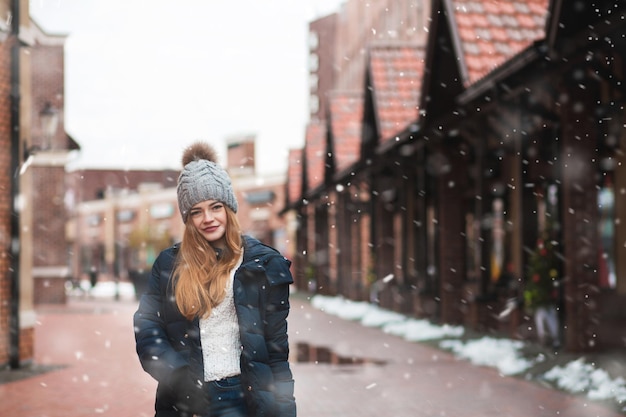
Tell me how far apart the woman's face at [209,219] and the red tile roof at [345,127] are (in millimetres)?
26017

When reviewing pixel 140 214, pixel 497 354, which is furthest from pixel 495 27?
pixel 140 214

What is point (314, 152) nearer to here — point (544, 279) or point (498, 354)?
point (498, 354)

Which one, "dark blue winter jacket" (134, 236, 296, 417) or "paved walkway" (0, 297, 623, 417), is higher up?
"dark blue winter jacket" (134, 236, 296, 417)

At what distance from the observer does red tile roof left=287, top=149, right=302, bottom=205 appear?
4516 centimetres

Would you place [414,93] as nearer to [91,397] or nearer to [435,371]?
[435,371]

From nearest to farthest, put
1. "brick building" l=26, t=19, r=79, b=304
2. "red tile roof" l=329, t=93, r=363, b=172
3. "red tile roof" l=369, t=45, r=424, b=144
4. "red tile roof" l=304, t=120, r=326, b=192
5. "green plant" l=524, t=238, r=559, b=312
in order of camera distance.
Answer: "green plant" l=524, t=238, r=559, b=312 < "red tile roof" l=369, t=45, r=424, b=144 < "red tile roof" l=329, t=93, r=363, b=172 < "brick building" l=26, t=19, r=79, b=304 < "red tile roof" l=304, t=120, r=326, b=192

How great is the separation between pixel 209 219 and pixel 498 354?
9922 millimetres

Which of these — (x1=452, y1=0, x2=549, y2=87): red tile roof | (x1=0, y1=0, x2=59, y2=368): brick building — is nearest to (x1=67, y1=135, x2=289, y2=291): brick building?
(x1=452, y1=0, x2=549, y2=87): red tile roof

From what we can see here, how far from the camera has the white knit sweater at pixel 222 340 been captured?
349 cm

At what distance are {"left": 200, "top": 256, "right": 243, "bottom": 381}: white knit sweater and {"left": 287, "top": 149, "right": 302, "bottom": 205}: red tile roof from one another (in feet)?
133

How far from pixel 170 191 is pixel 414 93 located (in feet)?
185

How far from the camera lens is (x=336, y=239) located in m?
33.1

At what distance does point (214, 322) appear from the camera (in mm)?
3537

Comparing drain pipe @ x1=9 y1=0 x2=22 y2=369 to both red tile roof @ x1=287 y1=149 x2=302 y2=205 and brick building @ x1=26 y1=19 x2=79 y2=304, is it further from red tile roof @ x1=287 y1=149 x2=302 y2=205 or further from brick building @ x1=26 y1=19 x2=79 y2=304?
red tile roof @ x1=287 y1=149 x2=302 y2=205
